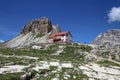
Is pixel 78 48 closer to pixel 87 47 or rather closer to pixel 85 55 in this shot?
pixel 87 47

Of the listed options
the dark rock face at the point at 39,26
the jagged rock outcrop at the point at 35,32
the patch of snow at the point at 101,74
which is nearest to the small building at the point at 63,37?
the jagged rock outcrop at the point at 35,32

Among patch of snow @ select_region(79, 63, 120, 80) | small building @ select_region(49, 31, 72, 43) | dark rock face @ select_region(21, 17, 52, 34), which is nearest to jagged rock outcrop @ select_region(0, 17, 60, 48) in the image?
dark rock face @ select_region(21, 17, 52, 34)

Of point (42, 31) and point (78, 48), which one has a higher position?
point (42, 31)

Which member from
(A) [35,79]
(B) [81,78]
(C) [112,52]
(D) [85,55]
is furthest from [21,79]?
(C) [112,52]

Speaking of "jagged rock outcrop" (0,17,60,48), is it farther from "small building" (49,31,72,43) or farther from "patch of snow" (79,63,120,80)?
"patch of snow" (79,63,120,80)

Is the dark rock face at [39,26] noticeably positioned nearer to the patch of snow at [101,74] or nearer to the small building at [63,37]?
the small building at [63,37]

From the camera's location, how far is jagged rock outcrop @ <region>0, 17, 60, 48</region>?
172750 millimetres

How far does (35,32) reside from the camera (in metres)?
185

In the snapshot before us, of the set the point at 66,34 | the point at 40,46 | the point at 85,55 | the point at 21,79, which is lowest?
the point at 21,79

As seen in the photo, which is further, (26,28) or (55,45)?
(26,28)

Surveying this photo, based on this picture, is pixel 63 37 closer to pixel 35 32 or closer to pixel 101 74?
pixel 35 32

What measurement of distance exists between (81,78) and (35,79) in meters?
8.55

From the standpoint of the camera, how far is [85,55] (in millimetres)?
99062

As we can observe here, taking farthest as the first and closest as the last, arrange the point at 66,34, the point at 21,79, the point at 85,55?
the point at 66,34
the point at 85,55
the point at 21,79
